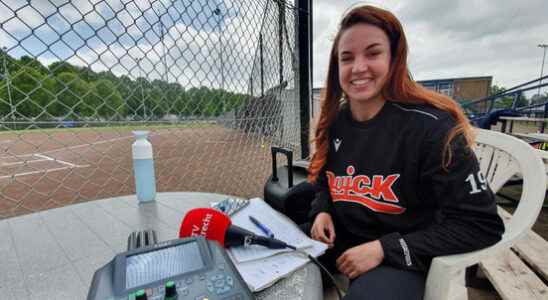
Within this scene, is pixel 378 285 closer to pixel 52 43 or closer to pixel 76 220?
pixel 76 220

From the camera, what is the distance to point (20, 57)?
3.23 ft

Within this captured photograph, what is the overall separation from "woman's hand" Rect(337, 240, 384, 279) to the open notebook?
0.36 ft

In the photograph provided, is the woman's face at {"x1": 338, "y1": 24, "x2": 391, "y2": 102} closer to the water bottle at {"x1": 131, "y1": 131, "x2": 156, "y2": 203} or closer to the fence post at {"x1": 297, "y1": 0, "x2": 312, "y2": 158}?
the water bottle at {"x1": 131, "y1": 131, "x2": 156, "y2": 203}

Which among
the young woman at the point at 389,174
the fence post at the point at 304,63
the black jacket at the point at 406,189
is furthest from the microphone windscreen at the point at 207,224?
the fence post at the point at 304,63

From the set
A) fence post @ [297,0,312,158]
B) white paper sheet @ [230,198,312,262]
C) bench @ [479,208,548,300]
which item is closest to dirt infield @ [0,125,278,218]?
fence post @ [297,0,312,158]

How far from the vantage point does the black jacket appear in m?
0.69

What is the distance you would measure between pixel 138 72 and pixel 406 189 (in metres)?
1.31

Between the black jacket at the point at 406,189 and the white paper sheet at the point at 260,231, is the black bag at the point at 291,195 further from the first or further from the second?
the white paper sheet at the point at 260,231

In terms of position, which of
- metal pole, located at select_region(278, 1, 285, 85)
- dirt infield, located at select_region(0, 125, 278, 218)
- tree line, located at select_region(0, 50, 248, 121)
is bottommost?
dirt infield, located at select_region(0, 125, 278, 218)

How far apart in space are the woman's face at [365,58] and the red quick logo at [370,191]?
0.28m

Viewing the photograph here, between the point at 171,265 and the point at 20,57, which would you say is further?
the point at 20,57

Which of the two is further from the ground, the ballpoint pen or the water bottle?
the water bottle

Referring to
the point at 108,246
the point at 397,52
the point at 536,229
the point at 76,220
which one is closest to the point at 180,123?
the point at 76,220

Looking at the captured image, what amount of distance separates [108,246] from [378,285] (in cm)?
70
